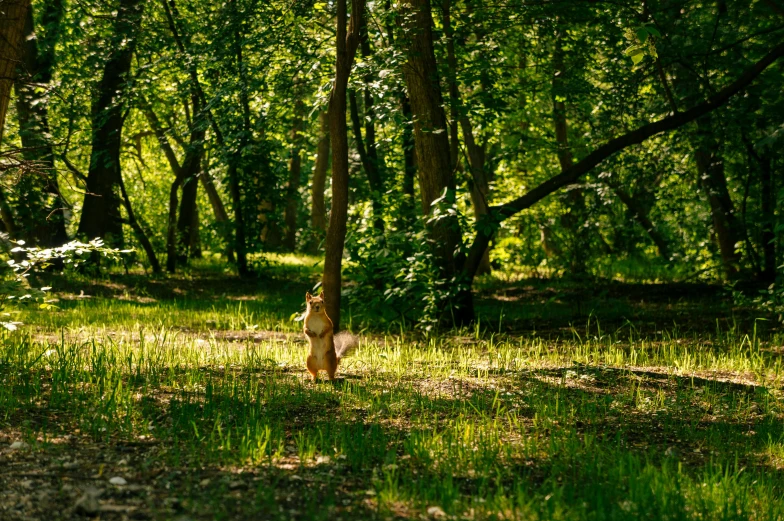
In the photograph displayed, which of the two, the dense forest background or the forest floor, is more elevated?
the dense forest background

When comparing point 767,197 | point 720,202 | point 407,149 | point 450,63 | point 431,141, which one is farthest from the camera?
point 407,149

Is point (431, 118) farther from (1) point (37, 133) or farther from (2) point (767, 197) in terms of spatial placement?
(1) point (37, 133)

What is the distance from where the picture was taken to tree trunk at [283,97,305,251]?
15984 mm

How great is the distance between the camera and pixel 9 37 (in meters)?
7.75

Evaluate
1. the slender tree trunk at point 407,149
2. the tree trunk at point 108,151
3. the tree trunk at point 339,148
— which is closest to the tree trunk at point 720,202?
the slender tree trunk at point 407,149

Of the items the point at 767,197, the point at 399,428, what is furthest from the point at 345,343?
the point at 767,197

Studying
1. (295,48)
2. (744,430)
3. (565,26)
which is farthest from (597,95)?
(744,430)

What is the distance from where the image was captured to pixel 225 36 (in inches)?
521

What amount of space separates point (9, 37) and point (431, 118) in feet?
18.7

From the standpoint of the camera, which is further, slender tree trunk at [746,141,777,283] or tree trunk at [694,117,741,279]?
tree trunk at [694,117,741,279]

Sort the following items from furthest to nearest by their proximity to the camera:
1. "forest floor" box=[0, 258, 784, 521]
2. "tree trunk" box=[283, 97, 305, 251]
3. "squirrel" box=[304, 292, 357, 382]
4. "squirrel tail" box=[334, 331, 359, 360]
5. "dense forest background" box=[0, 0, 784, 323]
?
1. "tree trunk" box=[283, 97, 305, 251]
2. "dense forest background" box=[0, 0, 784, 323]
3. "squirrel tail" box=[334, 331, 359, 360]
4. "squirrel" box=[304, 292, 357, 382]
5. "forest floor" box=[0, 258, 784, 521]

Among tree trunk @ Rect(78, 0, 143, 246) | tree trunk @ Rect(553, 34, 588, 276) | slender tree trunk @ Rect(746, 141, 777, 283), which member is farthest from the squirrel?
tree trunk @ Rect(78, 0, 143, 246)

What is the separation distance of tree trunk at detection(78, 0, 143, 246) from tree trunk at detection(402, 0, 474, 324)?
7.70 meters

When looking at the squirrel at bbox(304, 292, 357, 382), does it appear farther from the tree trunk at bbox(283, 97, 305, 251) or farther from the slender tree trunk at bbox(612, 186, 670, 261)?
the slender tree trunk at bbox(612, 186, 670, 261)
